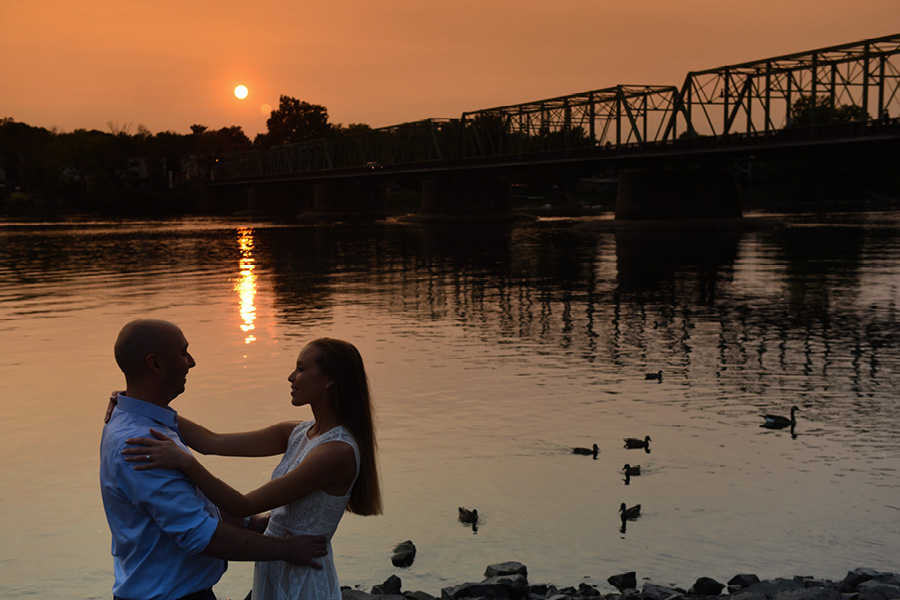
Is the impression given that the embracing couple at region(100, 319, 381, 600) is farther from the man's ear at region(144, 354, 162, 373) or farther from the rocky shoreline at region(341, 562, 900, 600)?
the rocky shoreline at region(341, 562, 900, 600)

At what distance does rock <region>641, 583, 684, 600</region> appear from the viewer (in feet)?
22.7

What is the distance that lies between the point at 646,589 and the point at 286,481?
3.86m

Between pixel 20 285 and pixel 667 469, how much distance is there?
28604mm

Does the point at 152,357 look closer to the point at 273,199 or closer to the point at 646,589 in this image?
the point at 646,589

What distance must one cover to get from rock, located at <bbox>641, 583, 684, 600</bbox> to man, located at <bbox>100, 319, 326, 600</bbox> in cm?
376

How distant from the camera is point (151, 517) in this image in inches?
151

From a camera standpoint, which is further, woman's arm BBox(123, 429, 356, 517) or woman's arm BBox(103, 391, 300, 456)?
woman's arm BBox(103, 391, 300, 456)

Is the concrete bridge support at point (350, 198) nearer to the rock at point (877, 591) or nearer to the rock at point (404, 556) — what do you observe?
the rock at point (404, 556)

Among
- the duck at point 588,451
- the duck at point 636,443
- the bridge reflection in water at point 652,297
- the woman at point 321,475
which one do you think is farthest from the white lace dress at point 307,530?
the bridge reflection in water at point 652,297

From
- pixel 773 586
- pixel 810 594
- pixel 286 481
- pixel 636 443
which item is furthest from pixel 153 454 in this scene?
pixel 636 443

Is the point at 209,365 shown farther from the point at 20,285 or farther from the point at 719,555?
the point at 20,285

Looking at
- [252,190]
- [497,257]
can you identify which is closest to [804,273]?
[497,257]

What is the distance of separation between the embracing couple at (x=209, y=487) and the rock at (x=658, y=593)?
327cm

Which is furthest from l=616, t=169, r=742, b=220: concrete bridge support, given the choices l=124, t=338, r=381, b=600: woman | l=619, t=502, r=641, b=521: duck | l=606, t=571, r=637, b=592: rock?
l=124, t=338, r=381, b=600: woman
